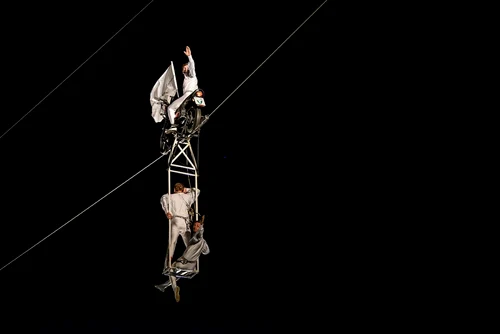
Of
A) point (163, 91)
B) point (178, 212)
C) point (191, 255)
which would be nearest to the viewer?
point (191, 255)

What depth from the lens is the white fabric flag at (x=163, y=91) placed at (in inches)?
318

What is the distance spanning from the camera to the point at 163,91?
26.8 feet

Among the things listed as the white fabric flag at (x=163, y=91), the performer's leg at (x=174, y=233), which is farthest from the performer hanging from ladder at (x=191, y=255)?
the white fabric flag at (x=163, y=91)

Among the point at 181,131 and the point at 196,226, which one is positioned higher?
the point at 181,131

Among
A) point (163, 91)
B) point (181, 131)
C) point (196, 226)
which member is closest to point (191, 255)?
point (196, 226)

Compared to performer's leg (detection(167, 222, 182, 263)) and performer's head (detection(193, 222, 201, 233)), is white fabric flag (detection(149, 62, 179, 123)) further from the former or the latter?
performer's head (detection(193, 222, 201, 233))

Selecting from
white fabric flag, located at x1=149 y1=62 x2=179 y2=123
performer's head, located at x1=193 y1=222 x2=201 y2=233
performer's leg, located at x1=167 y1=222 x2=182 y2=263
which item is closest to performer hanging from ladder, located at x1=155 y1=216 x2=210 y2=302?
performer's head, located at x1=193 y1=222 x2=201 y2=233

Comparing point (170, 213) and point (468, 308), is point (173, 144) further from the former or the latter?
point (468, 308)

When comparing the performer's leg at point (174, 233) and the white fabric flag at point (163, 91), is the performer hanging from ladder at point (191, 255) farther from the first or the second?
the white fabric flag at point (163, 91)

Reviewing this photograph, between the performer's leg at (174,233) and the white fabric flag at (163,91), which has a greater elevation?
the white fabric flag at (163,91)

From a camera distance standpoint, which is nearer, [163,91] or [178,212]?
[178,212]

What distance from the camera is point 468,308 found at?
9656mm

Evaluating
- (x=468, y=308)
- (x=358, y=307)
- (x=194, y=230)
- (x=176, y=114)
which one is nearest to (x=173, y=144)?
(x=176, y=114)

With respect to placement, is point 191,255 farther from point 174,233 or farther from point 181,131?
point 181,131
